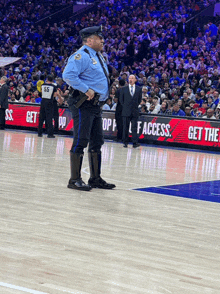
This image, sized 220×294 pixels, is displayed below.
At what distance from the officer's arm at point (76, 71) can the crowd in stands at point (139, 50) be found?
34.0 feet

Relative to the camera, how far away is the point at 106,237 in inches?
178

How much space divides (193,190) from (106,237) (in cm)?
352

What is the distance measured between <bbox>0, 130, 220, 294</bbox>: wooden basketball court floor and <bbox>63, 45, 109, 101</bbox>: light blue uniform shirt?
50.3 inches

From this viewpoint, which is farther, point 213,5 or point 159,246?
point 213,5

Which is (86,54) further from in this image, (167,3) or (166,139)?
(167,3)

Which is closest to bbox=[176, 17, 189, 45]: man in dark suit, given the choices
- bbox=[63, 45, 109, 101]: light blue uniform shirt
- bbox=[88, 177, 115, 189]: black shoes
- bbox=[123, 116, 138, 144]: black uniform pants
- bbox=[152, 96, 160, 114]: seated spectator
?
bbox=[152, 96, 160, 114]: seated spectator

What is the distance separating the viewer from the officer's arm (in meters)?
6.95

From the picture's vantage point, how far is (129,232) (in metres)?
4.80

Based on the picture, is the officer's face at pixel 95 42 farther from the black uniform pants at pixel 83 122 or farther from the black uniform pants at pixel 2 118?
the black uniform pants at pixel 2 118

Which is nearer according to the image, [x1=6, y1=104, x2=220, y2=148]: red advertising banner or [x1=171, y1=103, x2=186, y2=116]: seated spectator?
[x1=6, y1=104, x2=220, y2=148]: red advertising banner

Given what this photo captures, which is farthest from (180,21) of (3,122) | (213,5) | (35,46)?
(3,122)

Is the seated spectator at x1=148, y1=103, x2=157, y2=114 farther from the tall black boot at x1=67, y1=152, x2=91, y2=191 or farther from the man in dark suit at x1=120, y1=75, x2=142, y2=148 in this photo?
the tall black boot at x1=67, y1=152, x2=91, y2=191

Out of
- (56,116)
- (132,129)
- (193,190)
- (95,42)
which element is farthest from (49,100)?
(95,42)

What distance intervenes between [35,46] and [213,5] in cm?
979
